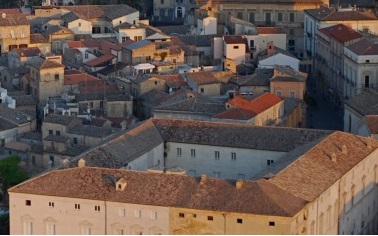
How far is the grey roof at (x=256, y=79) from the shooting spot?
61594mm

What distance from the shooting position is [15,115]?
58812 millimetres

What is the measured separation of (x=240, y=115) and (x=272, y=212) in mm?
13983

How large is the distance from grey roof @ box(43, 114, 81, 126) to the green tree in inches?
129

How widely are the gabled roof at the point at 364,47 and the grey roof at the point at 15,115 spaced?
12573 mm

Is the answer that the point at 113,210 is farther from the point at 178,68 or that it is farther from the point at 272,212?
the point at 178,68

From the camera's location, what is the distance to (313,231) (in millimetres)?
43281

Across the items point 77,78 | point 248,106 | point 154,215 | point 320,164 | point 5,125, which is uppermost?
point 320,164

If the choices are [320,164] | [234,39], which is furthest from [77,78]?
[320,164]

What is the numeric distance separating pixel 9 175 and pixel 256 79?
42.0ft

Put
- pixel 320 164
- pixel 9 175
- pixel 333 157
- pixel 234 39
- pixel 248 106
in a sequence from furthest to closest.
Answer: pixel 234 39, pixel 248 106, pixel 9 175, pixel 333 157, pixel 320 164

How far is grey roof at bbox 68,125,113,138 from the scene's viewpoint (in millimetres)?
54844

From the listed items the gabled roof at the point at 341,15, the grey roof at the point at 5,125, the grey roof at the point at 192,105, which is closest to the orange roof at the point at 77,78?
the grey roof at the point at 5,125

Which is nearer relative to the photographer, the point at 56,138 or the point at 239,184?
the point at 239,184

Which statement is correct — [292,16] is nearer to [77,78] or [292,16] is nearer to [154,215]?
[77,78]
